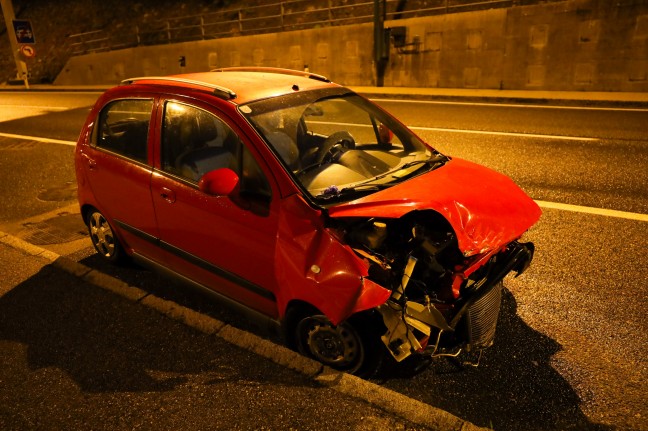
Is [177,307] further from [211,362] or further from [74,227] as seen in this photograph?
[74,227]

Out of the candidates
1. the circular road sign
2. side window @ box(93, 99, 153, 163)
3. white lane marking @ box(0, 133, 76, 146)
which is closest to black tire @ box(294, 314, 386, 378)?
side window @ box(93, 99, 153, 163)

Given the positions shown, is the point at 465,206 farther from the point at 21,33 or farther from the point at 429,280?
the point at 21,33

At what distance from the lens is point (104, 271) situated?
15.1 ft

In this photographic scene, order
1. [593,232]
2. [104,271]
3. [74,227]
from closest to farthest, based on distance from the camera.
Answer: [104,271] → [593,232] → [74,227]

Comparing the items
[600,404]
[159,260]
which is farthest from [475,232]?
[159,260]

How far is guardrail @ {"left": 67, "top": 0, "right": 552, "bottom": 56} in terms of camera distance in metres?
17.1

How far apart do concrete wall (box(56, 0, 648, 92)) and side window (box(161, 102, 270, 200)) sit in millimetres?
12406

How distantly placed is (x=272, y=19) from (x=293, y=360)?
21.3 m

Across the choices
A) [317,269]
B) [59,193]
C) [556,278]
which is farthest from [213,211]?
[59,193]

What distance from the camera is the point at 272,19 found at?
22.0 m

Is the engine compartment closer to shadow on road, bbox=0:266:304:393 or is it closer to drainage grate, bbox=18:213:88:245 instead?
shadow on road, bbox=0:266:304:393

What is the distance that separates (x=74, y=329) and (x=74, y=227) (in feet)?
7.84

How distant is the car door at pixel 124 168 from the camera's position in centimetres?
385

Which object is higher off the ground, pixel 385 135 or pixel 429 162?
pixel 385 135
